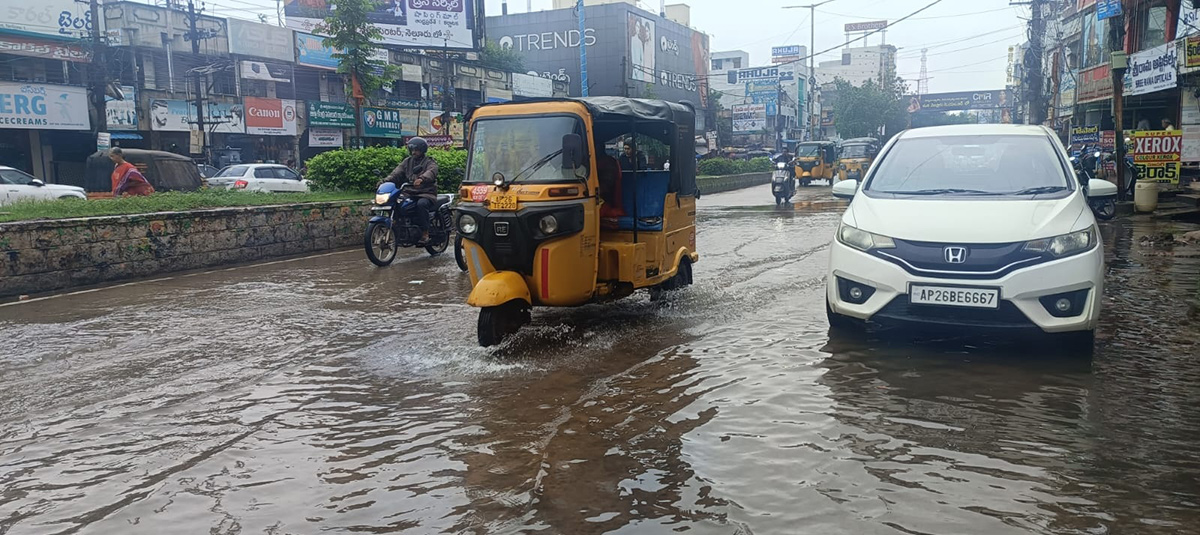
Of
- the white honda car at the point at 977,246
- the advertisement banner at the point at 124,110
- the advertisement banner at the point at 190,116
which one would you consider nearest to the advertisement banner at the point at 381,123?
the advertisement banner at the point at 190,116

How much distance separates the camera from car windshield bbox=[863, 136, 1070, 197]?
5.98 meters

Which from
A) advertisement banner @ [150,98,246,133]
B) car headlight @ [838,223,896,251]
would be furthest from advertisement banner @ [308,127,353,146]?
car headlight @ [838,223,896,251]

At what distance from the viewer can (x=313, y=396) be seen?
204 inches

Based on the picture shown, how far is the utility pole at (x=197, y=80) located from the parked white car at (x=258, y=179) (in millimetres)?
5198

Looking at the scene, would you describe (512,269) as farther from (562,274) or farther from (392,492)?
(392,492)

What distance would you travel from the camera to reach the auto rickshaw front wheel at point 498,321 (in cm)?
606

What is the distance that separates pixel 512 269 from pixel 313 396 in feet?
5.64

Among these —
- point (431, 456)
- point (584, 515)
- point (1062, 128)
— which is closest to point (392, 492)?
point (431, 456)

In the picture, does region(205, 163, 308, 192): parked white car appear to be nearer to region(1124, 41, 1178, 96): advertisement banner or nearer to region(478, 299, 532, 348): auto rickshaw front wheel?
region(478, 299, 532, 348): auto rickshaw front wheel

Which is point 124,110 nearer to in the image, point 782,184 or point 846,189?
point 782,184

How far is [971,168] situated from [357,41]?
573 inches

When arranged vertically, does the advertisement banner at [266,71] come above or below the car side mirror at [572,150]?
above

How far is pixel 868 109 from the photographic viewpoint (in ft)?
235

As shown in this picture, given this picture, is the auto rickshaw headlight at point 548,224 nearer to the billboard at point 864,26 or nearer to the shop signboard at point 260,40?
the shop signboard at point 260,40
